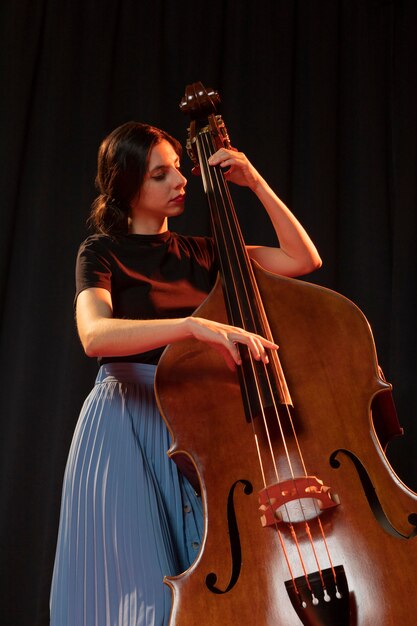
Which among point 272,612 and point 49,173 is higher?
point 49,173

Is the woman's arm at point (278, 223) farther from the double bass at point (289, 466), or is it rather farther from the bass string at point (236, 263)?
the double bass at point (289, 466)

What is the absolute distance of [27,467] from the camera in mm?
1909

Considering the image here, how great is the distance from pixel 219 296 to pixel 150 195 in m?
0.34

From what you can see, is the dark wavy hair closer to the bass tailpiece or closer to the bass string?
the bass string

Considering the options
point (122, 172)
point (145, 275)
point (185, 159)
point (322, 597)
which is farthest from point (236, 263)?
point (185, 159)

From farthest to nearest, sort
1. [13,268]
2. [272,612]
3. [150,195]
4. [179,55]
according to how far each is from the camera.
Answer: [179,55] → [13,268] → [150,195] → [272,612]

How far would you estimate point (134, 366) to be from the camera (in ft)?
3.99

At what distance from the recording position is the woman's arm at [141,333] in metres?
0.96

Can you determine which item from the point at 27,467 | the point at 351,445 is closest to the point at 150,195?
the point at 351,445

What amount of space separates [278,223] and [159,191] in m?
0.24

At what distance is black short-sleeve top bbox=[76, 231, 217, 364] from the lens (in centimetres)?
123

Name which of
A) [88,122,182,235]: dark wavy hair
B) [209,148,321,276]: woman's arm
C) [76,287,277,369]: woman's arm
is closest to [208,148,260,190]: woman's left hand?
[209,148,321,276]: woman's arm

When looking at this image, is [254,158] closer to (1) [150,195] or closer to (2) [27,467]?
(1) [150,195]

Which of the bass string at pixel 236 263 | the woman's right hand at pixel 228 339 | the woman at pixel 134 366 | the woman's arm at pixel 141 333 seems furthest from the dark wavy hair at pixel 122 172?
the woman's right hand at pixel 228 339
